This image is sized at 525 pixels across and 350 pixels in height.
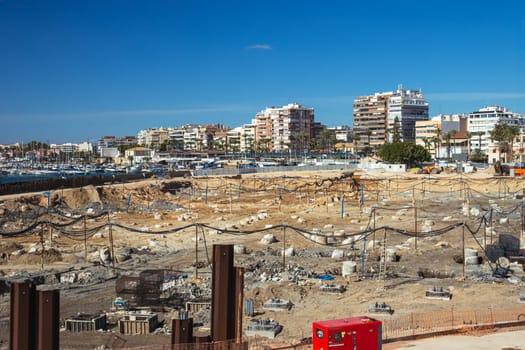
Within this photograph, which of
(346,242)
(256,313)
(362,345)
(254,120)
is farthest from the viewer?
(254,120)

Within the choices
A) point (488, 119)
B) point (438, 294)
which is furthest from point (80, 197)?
point (488, 119)

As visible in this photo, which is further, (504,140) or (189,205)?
(504,140)

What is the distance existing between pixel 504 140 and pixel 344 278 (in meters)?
86.6

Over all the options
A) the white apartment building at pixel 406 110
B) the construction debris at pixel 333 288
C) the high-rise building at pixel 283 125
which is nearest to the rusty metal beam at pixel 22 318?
the construction debris at pixel 333 288

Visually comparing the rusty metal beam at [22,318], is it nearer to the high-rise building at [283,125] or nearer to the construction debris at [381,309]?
the construction debris at [381,309]

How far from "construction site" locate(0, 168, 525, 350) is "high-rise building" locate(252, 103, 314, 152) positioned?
133625 mm

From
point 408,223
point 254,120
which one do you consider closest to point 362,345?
point 408,223

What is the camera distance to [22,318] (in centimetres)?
841

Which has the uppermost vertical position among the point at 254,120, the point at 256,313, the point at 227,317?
the point at 254,120

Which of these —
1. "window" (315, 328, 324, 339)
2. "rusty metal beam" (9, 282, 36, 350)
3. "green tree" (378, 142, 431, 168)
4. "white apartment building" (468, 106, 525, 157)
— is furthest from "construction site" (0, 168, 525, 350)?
"white apartment building" (468, 106, 525, 157)

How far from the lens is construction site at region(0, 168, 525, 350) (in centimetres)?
1234

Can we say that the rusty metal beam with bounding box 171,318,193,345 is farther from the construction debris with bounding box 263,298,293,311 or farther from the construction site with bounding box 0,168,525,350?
the construction debris with bounding box 263,298,293,311

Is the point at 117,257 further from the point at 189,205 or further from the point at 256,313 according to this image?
the point at 189,205

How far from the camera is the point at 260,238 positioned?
26.2 metres
